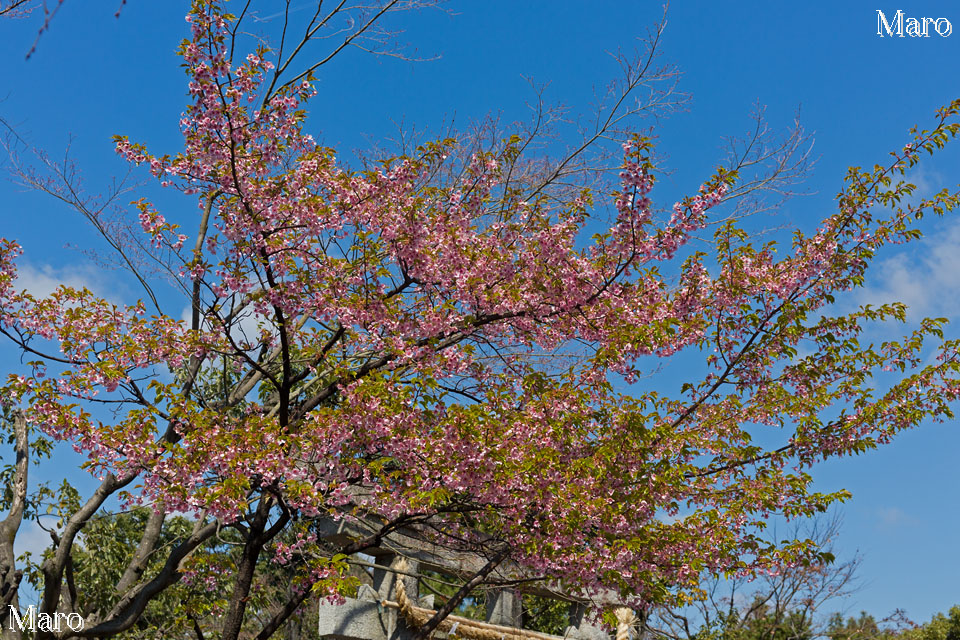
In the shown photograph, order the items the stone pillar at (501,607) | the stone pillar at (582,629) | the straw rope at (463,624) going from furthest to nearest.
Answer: the stone pillar at (582,629)
the stone pillar at (501,607)
the straw rope at (463,624)

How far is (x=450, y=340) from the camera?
7.95 m

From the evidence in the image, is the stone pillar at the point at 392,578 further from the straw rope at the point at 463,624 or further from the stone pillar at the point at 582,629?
the stone pillar at the point at 582,629

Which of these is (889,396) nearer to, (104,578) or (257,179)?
(257,179)

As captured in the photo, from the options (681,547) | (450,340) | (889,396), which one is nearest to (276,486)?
(450,340)

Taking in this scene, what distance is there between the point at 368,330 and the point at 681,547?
137 inches

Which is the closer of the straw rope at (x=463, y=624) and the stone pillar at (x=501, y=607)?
the straw rope at (x=463, y=624)

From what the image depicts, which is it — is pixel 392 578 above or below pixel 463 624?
above

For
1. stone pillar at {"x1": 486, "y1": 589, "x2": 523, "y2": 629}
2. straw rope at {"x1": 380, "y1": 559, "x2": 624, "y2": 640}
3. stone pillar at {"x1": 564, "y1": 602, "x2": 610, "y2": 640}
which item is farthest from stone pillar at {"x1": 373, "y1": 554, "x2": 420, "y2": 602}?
stone pillar at {"x1": 564, "y1": 602, "x2": 610, "y2": 640}

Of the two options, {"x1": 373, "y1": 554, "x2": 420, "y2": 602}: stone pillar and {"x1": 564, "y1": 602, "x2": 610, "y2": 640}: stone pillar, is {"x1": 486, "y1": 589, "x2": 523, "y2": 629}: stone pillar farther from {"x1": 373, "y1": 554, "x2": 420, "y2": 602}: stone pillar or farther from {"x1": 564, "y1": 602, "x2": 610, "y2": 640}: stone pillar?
{"x1": 373, "y1": 554, "x2": 420, "y2": 602}: stone pillar

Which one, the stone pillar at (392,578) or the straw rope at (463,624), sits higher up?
the stone pillar at (392,578)

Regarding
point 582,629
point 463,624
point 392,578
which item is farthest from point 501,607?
point 392,578

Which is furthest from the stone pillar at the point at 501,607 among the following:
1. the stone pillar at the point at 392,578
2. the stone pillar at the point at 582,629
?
the stone pillar at the point at 392,578

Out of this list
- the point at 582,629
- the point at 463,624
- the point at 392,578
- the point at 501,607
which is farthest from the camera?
the point at 582,629

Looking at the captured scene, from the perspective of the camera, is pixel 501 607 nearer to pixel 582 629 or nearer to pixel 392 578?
pixel 582 629
